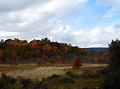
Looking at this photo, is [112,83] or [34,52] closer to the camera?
[112,83]

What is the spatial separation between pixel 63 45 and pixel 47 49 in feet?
66.8

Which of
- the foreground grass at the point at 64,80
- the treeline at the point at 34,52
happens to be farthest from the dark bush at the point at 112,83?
the treeline at the point at 34,52

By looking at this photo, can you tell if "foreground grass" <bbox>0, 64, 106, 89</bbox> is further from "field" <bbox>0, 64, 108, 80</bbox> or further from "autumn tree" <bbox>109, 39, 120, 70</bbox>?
"autumn tree" <bbox>109, 39, 120, 70</bbox>

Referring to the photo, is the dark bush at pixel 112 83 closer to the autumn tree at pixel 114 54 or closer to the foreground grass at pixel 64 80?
the foreground grass at pixel 64 80

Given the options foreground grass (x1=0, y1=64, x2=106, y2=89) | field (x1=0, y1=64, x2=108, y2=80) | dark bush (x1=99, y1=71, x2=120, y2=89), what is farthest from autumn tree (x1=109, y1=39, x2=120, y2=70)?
field (x1=0, y1=64, x2=108, y2=80)

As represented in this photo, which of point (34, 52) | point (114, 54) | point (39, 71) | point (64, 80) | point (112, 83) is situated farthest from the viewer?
point (34, 52)

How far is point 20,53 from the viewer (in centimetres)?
8831

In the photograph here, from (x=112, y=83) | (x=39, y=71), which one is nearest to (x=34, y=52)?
(x=39, y=71)

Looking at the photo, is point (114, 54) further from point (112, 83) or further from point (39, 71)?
point (39, 71)

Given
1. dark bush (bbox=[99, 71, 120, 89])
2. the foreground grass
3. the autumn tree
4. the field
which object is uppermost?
the autumn tree

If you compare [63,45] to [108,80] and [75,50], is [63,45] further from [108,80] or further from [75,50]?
[108,80]

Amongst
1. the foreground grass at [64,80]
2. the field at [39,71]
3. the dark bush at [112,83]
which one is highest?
the dark bush at [112,83]

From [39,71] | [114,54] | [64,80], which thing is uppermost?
[114,54]

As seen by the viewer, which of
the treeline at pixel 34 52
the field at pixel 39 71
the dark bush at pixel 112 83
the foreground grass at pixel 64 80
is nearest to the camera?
the dark bush at pixel 112 83
